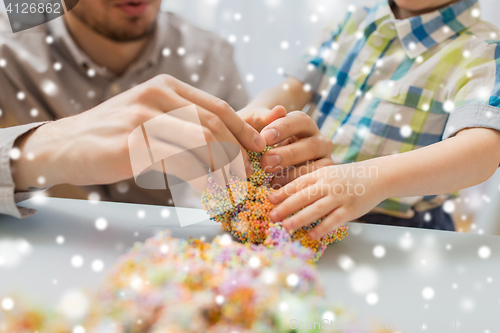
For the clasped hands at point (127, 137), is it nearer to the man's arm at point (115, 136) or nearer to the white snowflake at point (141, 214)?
the man's arm at point (115, 136)

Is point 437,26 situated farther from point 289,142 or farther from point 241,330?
point 241,330

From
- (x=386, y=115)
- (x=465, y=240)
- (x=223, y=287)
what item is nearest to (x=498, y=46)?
(x=386, y=115)

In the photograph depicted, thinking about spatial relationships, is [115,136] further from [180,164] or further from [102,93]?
[102,93]

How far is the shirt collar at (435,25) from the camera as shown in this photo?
0.70 meters

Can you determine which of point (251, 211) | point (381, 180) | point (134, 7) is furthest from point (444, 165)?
point (134, 7)

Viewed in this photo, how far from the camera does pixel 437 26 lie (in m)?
0.71

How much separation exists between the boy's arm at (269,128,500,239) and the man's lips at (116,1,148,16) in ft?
2.01

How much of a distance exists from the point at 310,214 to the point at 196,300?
0.21m

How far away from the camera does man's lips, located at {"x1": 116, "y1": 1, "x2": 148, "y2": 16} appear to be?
0.77 metres

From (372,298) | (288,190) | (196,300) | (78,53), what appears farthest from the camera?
(78,53)

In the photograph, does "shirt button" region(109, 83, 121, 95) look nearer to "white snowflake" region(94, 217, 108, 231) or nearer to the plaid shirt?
"white snowflake" region(94, 217, 108, 231)

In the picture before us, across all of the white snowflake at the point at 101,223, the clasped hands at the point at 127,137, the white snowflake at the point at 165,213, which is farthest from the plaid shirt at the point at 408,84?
the white snowflake at the point at 101,223

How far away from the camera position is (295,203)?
444 millimetres

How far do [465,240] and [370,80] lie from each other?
42 centimetres
